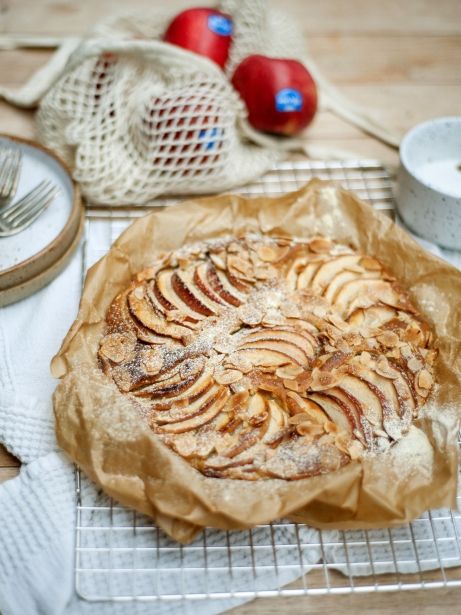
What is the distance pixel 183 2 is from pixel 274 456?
312 cm

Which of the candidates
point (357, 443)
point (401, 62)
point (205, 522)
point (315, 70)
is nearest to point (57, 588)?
point (205, 522)

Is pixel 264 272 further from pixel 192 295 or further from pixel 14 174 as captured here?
pixel 14 174

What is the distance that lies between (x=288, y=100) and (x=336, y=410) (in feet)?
5.48

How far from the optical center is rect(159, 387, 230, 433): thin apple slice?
7.25 feet

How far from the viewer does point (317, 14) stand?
4328 millimetres

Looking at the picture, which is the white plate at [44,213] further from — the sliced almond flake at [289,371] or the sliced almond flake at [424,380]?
the sliced almond flake at [424,380]

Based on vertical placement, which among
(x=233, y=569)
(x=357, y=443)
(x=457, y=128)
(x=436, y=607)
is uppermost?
(x=457, y=128)

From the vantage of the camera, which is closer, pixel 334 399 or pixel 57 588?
pixel 57 588

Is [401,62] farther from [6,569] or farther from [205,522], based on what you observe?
[6,569]

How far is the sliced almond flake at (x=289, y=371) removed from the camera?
7.72 feet

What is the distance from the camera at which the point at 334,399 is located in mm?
2295

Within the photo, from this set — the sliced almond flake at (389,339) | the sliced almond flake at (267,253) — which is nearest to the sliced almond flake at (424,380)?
the sliced almond flake at (389,339)

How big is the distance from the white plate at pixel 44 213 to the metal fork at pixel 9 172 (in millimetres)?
50

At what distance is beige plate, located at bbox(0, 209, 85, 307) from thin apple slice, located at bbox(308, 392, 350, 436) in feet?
3.76
